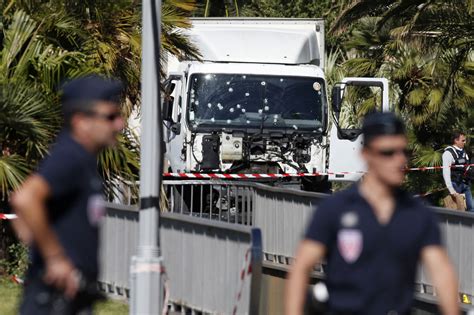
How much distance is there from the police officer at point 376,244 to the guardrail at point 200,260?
394cm

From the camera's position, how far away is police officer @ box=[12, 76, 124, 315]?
4.81 meters

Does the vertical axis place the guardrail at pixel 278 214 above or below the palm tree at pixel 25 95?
below

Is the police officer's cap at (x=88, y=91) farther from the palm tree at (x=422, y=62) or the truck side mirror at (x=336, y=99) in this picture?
the palm tree at (x=422, y=62)

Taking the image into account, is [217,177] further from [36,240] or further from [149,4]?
[36,240]

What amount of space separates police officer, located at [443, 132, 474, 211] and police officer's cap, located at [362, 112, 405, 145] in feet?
44.8

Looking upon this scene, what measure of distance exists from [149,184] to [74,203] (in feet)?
11.8

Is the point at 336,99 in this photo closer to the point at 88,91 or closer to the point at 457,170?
the point at 457,170

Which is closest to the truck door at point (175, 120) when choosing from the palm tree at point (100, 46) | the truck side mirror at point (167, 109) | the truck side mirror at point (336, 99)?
the truck side mirror at point (167, 109)

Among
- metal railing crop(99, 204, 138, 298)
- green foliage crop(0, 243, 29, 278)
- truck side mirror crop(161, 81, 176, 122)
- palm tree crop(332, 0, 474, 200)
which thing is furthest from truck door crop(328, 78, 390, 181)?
metal railing crop(99, 204, 138, 298)

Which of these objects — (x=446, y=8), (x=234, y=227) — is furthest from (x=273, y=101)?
(x=234, y=227)

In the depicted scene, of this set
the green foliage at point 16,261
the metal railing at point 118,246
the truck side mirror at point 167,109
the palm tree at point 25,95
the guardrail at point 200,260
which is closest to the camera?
the guardrail at point 200,260

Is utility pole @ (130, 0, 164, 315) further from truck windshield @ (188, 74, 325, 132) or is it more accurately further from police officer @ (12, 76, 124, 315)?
truck windshield @ (188, 74, 325, 132)

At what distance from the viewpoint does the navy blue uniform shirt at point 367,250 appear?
16.1ft

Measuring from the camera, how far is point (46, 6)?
1500 cm
